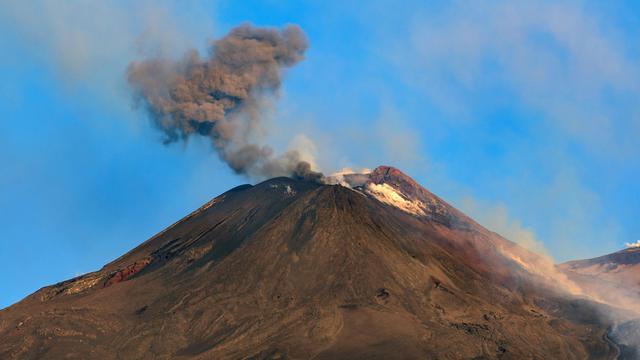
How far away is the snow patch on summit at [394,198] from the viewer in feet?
613

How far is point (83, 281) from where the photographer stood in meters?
137

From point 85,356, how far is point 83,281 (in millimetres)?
30808

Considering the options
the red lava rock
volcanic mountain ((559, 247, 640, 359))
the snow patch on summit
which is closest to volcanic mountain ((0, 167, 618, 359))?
the red lava rock

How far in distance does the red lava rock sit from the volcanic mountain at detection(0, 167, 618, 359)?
0.74ft

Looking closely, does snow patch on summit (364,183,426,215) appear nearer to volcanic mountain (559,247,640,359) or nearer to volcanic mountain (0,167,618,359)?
volcanic mountain (0,167,618,359)

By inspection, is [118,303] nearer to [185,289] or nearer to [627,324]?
[185,289]

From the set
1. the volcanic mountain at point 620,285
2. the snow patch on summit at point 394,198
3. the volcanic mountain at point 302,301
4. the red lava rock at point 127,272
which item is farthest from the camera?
the snow patch on summit at point 394,198

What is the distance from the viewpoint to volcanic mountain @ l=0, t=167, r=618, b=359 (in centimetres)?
10619

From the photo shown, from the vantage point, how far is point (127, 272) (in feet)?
460

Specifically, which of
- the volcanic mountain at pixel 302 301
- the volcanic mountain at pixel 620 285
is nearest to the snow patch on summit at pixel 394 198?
the volcanic mountain at pixel 302 301

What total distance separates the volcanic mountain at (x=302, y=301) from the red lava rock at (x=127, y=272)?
0.74ft

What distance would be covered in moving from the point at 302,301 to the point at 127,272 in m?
38.4

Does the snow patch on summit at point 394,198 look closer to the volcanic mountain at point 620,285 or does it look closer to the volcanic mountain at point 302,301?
the volcanic mountain at point 302,301

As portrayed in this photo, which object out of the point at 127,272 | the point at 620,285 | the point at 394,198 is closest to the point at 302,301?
the point at 127,272
